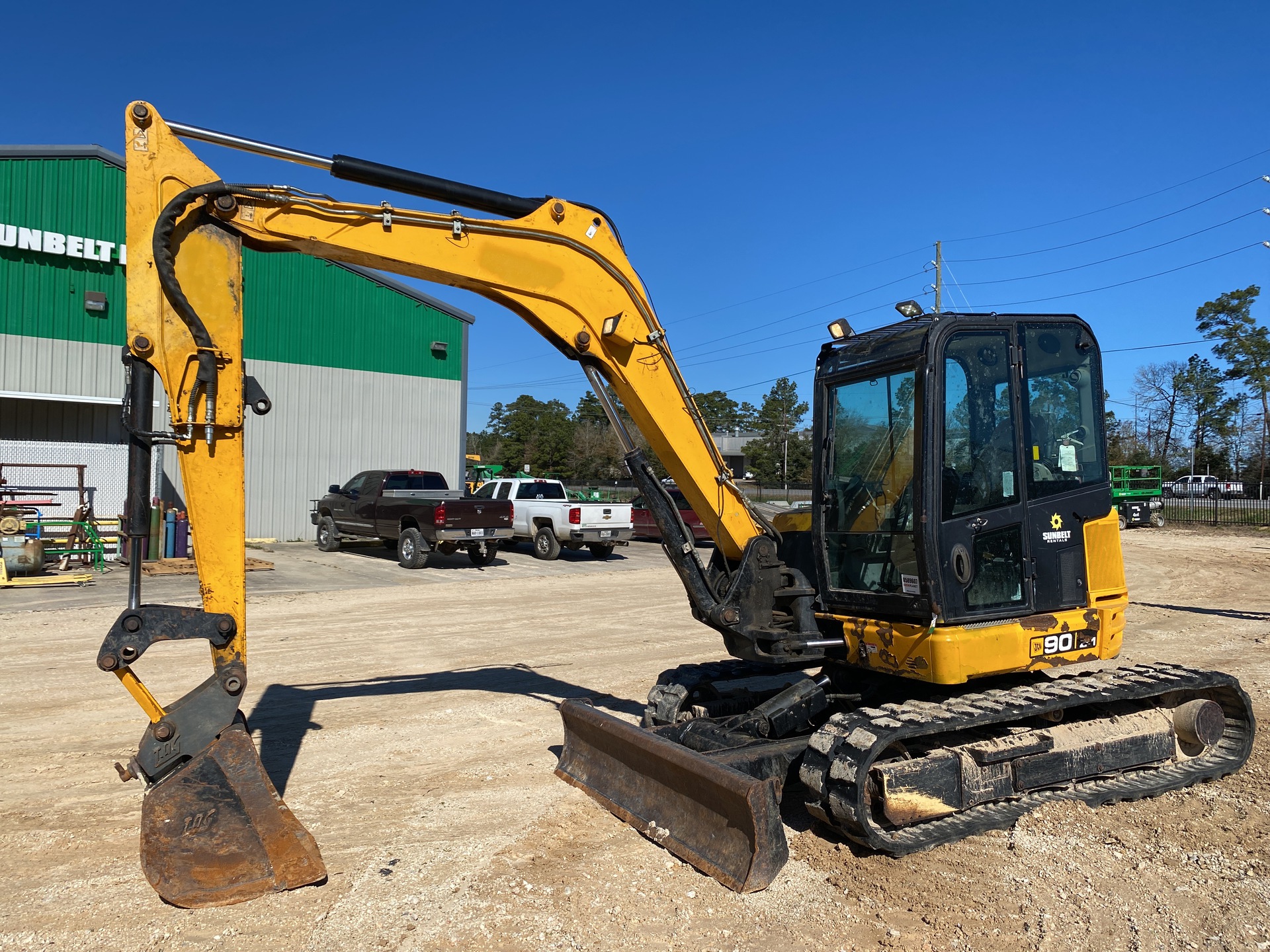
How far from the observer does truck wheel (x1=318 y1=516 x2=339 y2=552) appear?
22.0 m

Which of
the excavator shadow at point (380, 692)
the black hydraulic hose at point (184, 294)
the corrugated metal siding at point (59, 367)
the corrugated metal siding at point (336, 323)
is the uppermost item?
the corrugated metal siding at point (336, 323)

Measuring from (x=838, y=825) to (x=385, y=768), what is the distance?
3014 mm

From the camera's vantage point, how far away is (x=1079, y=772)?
5.61 meters

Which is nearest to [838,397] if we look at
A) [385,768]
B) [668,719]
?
[668,719]

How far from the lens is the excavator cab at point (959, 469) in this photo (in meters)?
5.33

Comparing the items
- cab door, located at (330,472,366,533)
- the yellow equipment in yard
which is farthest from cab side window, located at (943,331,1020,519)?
cab door, located at (330,472,366,533)

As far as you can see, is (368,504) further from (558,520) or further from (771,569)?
(771,569)

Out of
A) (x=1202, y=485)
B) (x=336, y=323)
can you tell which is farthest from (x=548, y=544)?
(x=1202, y=485)

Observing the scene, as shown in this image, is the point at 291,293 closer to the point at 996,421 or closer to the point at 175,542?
the point at 175,542

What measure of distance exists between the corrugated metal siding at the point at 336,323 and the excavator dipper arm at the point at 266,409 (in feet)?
62.3

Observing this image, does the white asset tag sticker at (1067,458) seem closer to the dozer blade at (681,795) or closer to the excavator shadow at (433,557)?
the dozer blade at (681,795)

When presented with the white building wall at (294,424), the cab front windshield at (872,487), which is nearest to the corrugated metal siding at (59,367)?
the white building wall at (294,424)

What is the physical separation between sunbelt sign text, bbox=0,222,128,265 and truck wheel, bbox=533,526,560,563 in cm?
1062

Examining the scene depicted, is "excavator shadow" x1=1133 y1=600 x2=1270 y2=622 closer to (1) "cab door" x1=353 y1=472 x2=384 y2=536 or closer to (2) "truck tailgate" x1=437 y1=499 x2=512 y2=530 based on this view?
(2) "truck tailgate" x1=437 y1=499 x2=512 y2=530
